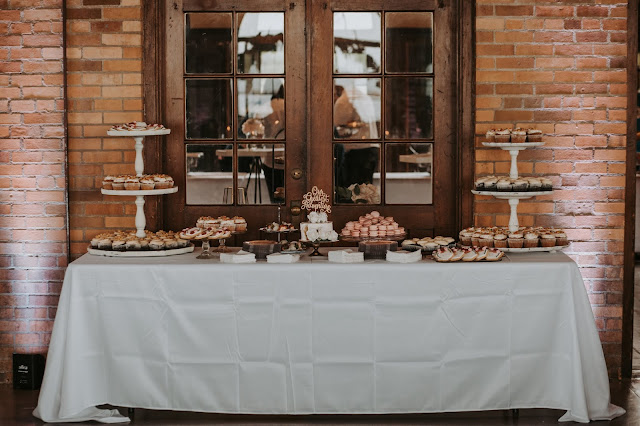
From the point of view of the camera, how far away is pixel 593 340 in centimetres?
458

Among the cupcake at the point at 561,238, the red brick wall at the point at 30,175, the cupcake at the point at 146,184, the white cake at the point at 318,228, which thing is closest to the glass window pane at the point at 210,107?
the cupcake at the point at 146,184

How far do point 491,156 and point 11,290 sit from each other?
3.11 metres

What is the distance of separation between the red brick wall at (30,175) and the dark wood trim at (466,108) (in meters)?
2.47

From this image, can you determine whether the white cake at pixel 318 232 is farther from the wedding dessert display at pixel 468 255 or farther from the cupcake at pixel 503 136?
the cupcake at pixel 503 136

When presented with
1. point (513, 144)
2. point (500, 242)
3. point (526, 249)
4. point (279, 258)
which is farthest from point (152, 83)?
point (526, 249)

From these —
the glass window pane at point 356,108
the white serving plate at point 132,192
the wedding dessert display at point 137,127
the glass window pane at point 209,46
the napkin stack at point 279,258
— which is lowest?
the napkin stack at point 279,258

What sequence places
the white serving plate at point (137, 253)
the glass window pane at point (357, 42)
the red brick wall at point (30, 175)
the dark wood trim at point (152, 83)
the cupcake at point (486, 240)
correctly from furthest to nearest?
the glass window pane at point (357, 42) < the dark wood trim at point (152, 83) < the red brick wall at point (30, 175) < the cupcake at point (486, 240) < the white serving plate at point (137, 253)

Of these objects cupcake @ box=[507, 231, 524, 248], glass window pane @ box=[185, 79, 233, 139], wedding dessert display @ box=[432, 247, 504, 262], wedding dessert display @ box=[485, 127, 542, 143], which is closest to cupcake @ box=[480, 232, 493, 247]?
cupcake @ box=[507, 231, 524, 248]

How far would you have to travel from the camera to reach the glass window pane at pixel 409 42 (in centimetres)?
548

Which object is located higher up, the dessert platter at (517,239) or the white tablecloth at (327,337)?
the dessert platter at (517,239)

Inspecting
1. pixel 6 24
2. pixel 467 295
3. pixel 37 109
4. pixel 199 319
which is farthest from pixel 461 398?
pixel 6 24

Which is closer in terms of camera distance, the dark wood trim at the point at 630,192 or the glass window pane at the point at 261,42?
the dark wood trim at the point at 630,192

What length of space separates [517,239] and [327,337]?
4.08ft

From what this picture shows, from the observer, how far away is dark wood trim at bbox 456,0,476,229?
5.36 meters
